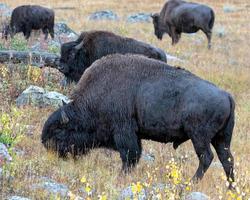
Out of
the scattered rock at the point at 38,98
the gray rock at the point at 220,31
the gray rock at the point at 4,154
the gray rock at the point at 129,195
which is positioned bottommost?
the gray rock at the point at 220,31

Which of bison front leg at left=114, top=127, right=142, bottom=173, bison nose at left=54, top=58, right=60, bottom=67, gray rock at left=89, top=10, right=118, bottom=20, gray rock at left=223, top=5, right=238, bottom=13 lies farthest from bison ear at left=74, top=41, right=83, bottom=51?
gray rock at left=223, top=5, right=238, bottom=13

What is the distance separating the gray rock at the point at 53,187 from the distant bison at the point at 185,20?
1942cm

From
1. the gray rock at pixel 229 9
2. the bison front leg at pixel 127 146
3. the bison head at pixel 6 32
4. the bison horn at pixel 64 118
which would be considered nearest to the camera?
the bison front leg at pixel 127 146

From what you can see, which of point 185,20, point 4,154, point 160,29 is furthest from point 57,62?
point 160,29

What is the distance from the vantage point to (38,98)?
1118 cm

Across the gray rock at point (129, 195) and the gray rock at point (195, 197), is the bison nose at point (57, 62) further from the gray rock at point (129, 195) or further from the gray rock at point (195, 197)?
the gray rock at point (195, 197)

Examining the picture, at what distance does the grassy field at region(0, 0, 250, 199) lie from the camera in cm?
618

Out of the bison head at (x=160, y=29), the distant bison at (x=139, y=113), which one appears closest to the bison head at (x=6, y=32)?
the bison head at (x=160, y=29)

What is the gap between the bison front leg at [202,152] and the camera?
760cm

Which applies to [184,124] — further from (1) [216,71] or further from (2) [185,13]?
(2) [185,13]

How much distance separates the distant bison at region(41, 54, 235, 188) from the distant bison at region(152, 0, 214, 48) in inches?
684

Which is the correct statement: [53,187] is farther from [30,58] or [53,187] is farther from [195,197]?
[30,58]

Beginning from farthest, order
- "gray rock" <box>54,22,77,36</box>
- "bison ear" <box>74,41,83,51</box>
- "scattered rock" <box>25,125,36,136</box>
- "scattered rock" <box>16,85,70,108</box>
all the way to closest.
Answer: "gray rock" <box>54,22,77,36</box>, "bison ear" <box>74,41,83,51</box>, "scattered rock" <box>16,85,70,108</box>, "scattered rock" <box>25,125,36,136</box>

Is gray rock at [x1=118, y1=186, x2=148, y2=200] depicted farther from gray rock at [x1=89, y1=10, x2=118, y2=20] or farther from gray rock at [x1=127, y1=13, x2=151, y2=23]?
gray rock at [x1=89, y1=10, x2=118, y2=20]
